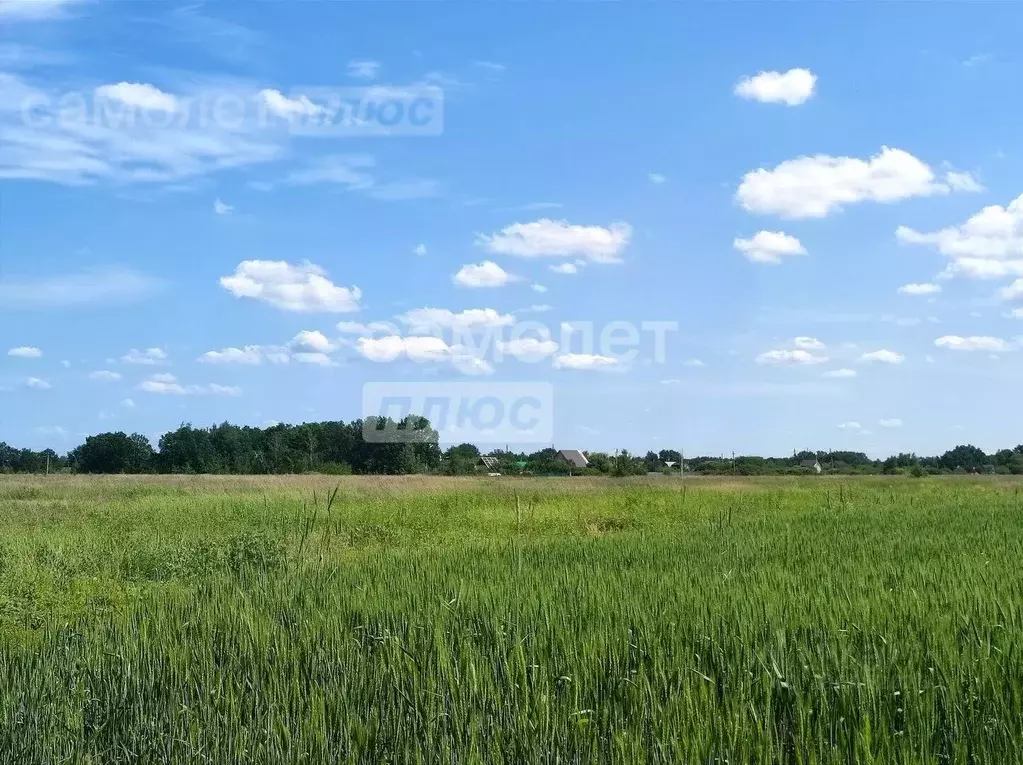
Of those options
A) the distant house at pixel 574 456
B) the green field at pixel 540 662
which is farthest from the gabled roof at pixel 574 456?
the green field at pixel 540 662

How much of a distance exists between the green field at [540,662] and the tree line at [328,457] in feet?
186

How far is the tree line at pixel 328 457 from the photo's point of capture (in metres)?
71.4

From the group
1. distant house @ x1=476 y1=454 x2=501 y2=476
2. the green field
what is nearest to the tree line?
distant house @ x1=476 y1=454 x2=501 y2=476

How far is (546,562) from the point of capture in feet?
32.6

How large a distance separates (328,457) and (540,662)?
246ft

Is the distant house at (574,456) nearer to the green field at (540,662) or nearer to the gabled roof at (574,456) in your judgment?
the gabled roof at (574,456)

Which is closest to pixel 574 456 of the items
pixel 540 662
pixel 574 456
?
pixel 574 456

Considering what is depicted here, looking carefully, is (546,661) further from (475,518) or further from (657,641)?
(475,518)

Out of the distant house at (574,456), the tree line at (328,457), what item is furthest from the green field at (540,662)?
the distant house at (574,456)

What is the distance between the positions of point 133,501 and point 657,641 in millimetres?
21900

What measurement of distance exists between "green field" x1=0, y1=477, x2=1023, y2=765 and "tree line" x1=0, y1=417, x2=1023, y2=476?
56.7 m

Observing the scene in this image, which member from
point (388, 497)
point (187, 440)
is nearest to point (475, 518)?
point (388, 497)

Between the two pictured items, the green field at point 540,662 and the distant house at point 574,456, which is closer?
the green field at point 540,662

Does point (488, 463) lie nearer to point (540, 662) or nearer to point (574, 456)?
point (574, 456)
